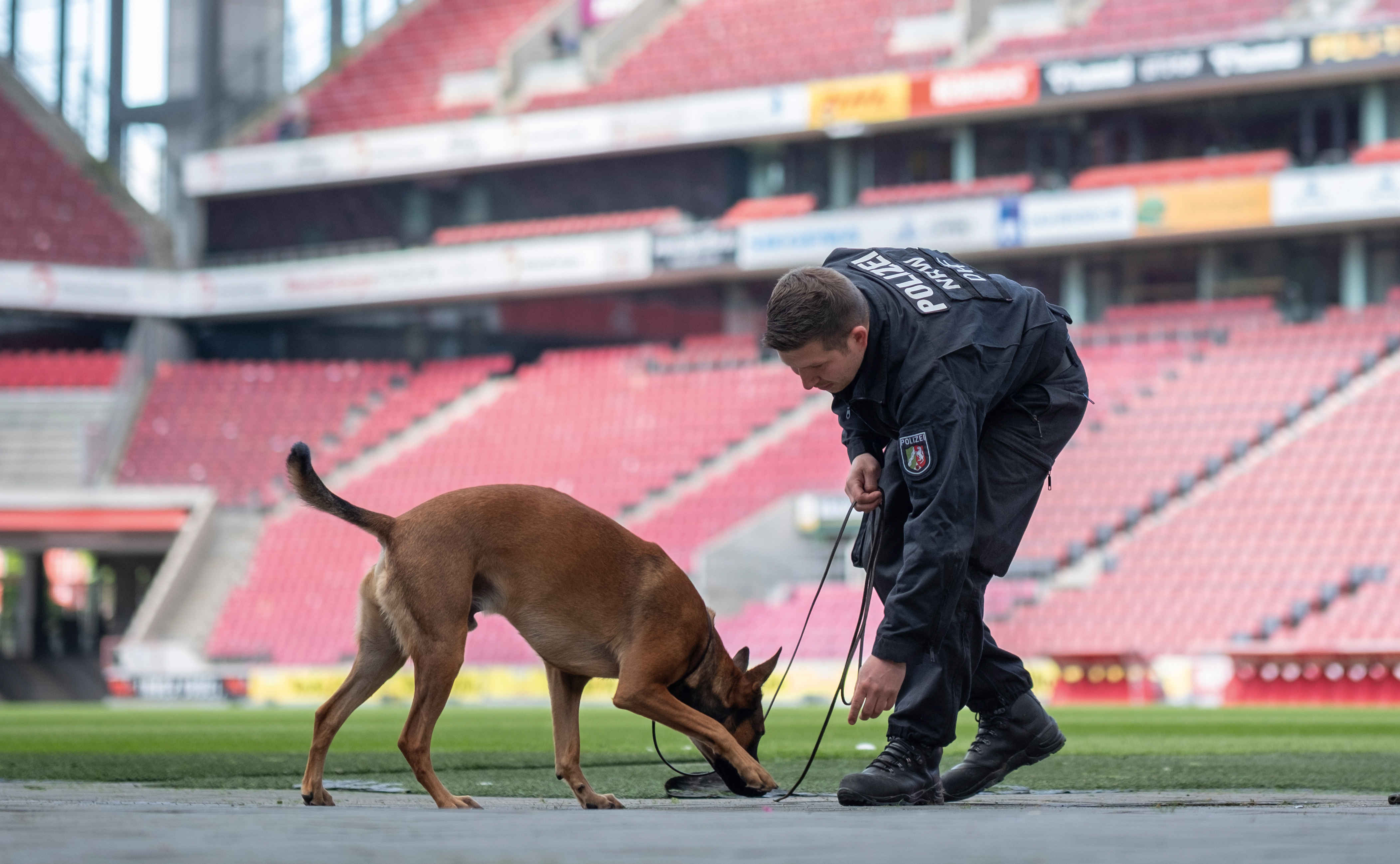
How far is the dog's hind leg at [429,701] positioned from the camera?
4.66 meters

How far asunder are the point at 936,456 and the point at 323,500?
1929 millimetres

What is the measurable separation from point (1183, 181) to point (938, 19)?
667 centimetres

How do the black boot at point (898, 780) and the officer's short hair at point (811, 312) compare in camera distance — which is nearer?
the officer's short hair at point (811, 312)

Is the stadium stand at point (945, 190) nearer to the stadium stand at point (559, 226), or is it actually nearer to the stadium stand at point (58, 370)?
the stadium stand at point (559, 226)

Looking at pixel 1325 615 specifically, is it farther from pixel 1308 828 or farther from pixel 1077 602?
pixel 1308 828

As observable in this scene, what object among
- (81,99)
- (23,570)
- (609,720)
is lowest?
(23,570)

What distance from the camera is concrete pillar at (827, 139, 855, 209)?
102 feet

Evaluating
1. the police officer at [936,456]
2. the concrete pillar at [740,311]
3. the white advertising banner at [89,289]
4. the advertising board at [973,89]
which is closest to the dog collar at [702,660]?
the police officer at [936,456]

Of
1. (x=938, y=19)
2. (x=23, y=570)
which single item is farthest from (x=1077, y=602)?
(x=23, y=570)

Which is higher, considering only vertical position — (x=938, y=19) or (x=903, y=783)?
(x=938, y=19)

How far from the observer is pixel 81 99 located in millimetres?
35188

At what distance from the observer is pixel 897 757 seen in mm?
4449

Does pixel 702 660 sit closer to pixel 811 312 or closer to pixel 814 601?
pixel 814 601

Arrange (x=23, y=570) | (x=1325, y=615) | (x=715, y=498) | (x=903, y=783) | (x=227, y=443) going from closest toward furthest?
1. (x=903, y=783)
2. (x=1325, y=615)
3. (x=715, y=498)
4. (x=227, y=443)
5. (x=23, y=570)
